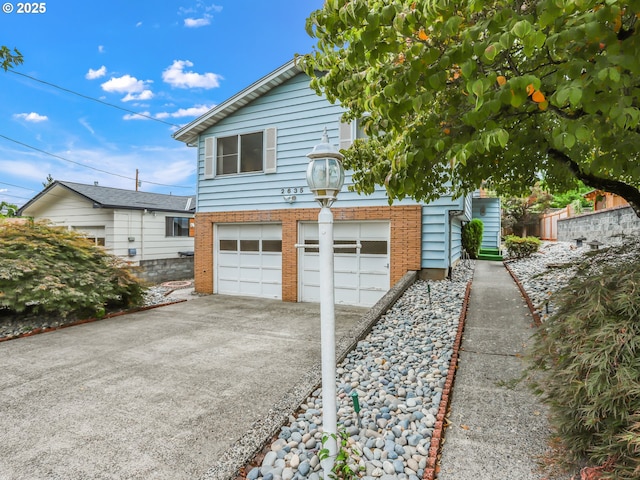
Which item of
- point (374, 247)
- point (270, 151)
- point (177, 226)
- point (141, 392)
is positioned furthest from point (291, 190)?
point (177, 226)

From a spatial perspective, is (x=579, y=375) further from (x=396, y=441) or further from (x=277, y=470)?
(x=277, y=470)

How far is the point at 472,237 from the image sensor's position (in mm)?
13938

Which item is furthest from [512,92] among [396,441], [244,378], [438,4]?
[244,378]

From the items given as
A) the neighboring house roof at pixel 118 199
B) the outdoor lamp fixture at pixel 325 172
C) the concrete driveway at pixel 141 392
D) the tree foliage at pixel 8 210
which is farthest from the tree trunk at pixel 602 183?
the tree foliage at pixel 8 210

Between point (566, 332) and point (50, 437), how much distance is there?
4068mm

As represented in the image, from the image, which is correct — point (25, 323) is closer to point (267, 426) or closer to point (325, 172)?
point (267, 426)

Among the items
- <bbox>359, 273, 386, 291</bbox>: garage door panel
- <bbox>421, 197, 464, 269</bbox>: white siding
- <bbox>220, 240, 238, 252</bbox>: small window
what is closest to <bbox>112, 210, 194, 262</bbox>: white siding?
<bbox>220, 240, 238, 252</bbox>: small window

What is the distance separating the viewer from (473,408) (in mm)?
2895

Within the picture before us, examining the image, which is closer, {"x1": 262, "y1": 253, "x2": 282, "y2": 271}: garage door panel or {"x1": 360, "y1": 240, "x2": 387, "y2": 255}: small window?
{"x1": 360, "y1": 240, "x2": 387, "y2": 255}: small window

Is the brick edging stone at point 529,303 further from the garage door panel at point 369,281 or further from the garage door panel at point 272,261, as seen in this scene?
the garage door panel at point 272,261

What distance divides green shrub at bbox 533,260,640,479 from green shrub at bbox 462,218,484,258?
39.1 feet

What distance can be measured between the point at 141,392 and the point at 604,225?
12.5m

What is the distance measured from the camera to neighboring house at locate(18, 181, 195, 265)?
39.1ft

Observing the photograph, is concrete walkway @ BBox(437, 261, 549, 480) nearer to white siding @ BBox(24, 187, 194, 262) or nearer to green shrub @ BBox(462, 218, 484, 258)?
green shrub @ BBox(462, 218, 484, 258)
